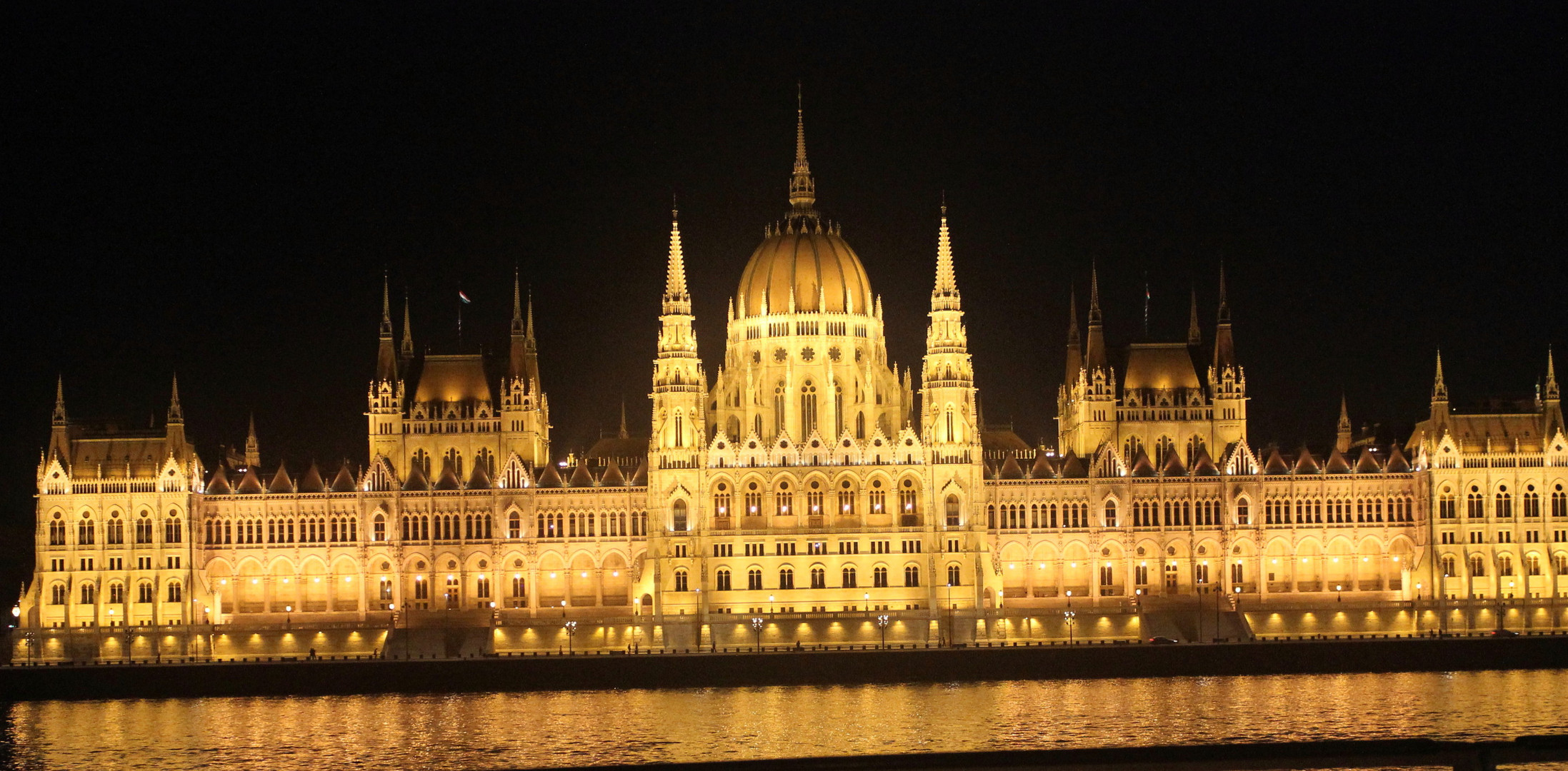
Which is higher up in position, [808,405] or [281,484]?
[808,405]

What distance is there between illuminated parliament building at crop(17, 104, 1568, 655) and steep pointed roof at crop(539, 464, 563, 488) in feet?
0.50

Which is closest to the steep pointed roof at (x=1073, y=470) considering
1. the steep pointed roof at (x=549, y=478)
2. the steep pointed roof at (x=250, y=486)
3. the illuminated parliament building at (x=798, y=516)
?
the illuminated parliament building at (x=798, y=516)

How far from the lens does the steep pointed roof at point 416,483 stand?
154 m

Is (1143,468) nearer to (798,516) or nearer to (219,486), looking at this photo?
(798,516)

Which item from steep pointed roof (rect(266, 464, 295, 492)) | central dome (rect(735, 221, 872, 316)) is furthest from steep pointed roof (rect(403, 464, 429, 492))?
central dome (rect(735, 221, 872, 316))

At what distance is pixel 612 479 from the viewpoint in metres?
153

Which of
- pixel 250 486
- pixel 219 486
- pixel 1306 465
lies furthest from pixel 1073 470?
pixel 219 486

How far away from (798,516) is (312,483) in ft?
89.4

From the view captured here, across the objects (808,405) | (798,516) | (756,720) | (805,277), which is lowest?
(756,720)

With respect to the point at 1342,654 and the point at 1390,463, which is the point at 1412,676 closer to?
the point at 1342,654

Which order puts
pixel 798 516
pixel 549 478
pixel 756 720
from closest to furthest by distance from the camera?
pixel 756 720 → pixel 798 516 → pixel 549 478

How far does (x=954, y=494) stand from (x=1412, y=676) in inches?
1074

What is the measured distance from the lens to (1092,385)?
164 metres

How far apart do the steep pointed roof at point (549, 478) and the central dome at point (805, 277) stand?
14433 mm
